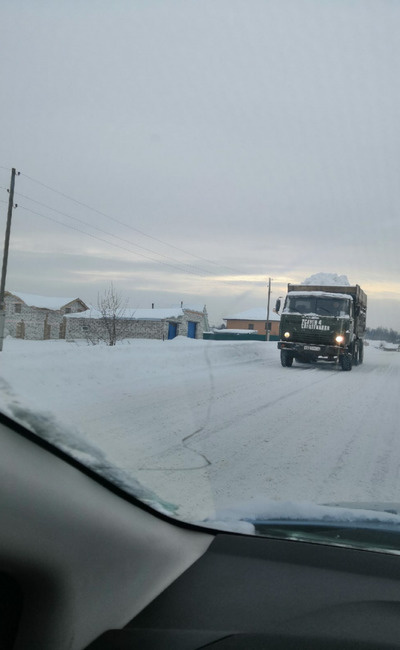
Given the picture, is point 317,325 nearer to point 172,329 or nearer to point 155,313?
point 172,329

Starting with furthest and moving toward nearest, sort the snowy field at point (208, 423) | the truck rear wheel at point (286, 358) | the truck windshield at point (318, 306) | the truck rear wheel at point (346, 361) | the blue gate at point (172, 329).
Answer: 1. the truck windshield at point (318, 306)
2. the truck rear wheel at point (286, 358)
3. the truck rear wheel at point (346, 361)
4. the blue gate at point (172, 329)
5. the snowy field at point (208, 423)

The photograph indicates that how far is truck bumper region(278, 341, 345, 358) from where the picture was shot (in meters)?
17.6

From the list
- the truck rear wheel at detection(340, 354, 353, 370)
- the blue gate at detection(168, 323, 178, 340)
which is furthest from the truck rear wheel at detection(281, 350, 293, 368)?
the blue gate at detection(168, 323, 178, 340)

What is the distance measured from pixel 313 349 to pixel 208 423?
11.5 m

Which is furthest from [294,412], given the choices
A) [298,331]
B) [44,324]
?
[298,331]

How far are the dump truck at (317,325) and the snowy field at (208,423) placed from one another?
5.46m

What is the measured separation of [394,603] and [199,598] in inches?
22.6

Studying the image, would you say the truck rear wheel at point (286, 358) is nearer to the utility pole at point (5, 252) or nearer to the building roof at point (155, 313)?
the building roof at point (155, 313)

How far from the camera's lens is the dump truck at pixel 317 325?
17.7 metres

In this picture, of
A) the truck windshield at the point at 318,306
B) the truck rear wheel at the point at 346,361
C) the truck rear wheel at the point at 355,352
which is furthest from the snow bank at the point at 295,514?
the truck rear wheel at the point at 355,352

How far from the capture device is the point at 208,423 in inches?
273

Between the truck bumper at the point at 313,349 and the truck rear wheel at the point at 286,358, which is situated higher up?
the truck bumper at the point at 313,349

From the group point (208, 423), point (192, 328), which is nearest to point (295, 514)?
point (192, 328)

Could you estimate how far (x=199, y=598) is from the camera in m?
1.57
